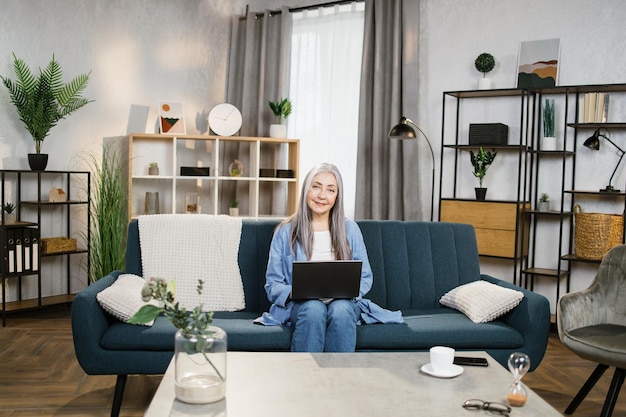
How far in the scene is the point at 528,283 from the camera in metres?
4.99

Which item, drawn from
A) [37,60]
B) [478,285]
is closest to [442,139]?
[478,285]

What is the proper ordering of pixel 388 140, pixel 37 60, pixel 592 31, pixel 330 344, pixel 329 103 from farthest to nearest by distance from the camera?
pixel 329 103 < pixel 388 140 < pixel 37 60 < pixel 592 31 < pixel 330 344

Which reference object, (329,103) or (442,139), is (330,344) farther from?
(329,103)

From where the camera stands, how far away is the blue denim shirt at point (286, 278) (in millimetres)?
3012

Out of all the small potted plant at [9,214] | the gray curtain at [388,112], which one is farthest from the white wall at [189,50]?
the small potted plant at [9,214]

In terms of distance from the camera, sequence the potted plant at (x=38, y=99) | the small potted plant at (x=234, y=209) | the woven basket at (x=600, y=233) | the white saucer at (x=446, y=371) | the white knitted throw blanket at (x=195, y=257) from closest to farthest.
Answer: the white saucer at (x=446, y=371)
the white knitted throw blanket at (x=195, y=257)
the woven basket at (x=600, y=233)
the potted plant at (x=38, y=99)
the small potted plant at (x=234, y=209)

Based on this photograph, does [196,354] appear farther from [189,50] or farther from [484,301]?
[189,50]

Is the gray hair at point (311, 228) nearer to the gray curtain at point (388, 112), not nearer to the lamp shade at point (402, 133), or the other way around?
the lamp shade at point (402, 133)

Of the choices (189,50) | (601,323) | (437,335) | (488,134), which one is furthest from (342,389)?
(189,50)

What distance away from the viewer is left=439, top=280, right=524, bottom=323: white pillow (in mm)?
3111

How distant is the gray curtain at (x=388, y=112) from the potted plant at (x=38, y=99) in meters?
2.39

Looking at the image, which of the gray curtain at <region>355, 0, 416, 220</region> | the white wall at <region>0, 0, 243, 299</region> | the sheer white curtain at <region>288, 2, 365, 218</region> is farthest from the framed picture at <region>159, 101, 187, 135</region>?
the gray curtain at <region>355, 0, 416, 220</region>

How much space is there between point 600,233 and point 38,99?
4.03m

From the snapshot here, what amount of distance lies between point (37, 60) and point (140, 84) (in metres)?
0.92
